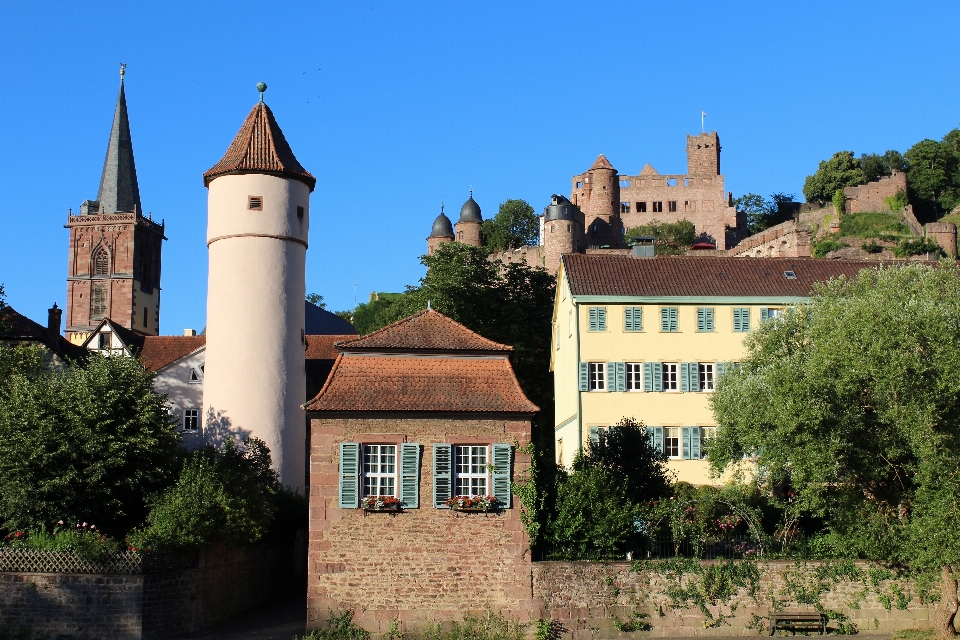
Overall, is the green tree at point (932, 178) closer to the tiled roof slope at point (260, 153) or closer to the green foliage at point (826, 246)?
the green foliage at point (826, 246)

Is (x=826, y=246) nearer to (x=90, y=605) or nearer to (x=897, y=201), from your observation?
(x=897, y=201)

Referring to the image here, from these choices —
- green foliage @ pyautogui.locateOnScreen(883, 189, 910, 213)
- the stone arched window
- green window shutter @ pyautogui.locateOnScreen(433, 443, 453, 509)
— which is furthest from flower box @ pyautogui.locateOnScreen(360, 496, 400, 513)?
the stone arched window

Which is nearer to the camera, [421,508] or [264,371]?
[421,508]

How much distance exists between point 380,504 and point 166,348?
101 feet

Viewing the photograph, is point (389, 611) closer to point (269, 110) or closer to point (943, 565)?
point (943, 565)

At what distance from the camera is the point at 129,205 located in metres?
94.4

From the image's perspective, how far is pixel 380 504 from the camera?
2403 cm

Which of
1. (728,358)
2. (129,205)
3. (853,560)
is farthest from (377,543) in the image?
(129,205)

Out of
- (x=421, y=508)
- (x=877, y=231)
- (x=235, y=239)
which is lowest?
(x=421, y=508)

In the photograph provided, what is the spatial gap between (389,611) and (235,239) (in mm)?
15074

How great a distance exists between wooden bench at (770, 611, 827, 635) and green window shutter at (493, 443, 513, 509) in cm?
593

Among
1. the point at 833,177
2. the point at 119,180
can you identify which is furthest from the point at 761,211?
the point at 119,180

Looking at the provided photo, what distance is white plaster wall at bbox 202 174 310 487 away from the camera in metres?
34.1

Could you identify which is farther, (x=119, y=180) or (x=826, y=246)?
(x=119, y=180)
